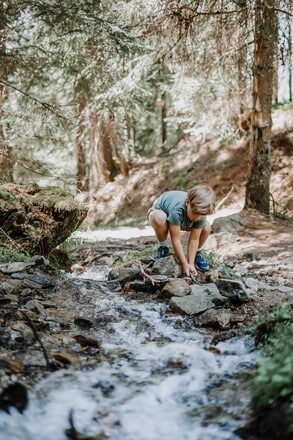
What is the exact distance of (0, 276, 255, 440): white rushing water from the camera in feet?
7.46

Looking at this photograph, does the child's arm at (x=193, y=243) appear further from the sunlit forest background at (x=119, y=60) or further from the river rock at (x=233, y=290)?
the sunlit forest background at (x=119, y=60)

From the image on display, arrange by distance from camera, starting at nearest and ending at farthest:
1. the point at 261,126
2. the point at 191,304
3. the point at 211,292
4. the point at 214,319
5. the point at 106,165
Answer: the point at 214,319, the point at 191,304, the point at 211,292, the point at 261,126, the point at 106,165

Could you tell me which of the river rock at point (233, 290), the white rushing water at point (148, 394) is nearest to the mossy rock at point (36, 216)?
the river rock at point (233, 290)

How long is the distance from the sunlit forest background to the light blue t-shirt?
131 centimetres

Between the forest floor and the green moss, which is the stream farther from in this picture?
the forest floor

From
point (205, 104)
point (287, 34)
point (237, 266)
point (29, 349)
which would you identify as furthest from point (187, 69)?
point (29, 349)

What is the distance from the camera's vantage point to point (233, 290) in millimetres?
4449

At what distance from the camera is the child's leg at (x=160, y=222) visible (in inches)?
203

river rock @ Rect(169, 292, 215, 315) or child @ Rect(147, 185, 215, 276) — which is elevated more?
child @ Rect(147, 185, 215, 276)

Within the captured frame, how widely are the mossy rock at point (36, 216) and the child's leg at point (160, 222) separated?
1464 mm

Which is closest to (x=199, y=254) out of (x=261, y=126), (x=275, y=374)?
(x=275, y=374)

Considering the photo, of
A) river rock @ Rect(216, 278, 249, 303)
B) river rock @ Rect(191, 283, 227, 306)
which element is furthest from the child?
river rock @ Rect(216, 278, 249, 303)

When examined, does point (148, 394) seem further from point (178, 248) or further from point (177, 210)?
point (177, 210)

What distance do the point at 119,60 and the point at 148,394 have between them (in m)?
7.18
